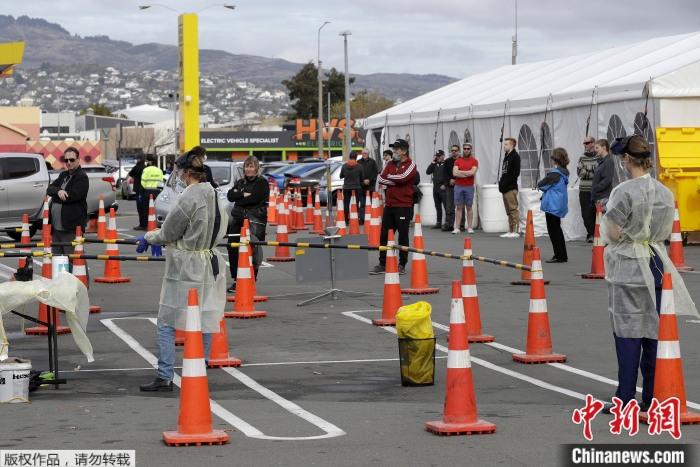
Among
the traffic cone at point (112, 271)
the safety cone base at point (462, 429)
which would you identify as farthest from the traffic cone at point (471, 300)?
the traffic cone at point (112, 271)

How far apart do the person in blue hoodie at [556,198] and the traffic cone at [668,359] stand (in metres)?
12.0

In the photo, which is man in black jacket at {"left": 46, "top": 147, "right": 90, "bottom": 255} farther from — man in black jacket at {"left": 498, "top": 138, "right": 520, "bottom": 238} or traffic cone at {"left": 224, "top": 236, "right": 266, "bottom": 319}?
man in black jacket at {"left": 498, "top": 138, "right": 520, "bottom": 238}

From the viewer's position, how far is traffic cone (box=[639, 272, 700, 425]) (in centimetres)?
922

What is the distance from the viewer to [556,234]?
21672 mm

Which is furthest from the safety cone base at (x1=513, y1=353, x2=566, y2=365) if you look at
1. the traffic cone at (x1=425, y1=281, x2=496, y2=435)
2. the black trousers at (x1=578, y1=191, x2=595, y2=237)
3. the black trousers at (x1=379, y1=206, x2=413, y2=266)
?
the black trousers at (x1=578, y1=191, x2=595, y2=237)

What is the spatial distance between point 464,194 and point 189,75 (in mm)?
19158

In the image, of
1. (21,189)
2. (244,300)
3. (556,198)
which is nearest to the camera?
(244,300)

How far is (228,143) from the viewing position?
11431 cm

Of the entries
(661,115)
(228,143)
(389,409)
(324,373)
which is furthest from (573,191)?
(228,143)

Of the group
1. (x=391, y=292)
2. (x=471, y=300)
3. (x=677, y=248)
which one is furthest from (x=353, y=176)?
(x=471, y=300)

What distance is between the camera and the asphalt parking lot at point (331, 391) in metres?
8.60

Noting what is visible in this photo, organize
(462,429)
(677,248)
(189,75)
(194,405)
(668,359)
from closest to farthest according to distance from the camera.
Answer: (194,405) → (462,429) → (668,359) → (677,248) → (189,75)

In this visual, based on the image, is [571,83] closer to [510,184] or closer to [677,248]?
[510,184]

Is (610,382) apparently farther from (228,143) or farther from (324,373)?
(228,143)
